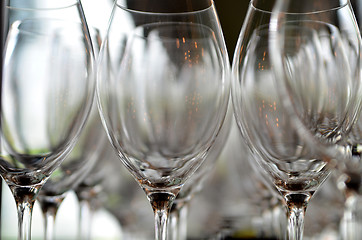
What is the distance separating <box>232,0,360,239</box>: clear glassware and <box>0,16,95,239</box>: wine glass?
0.15 metres

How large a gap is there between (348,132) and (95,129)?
457 millimetres

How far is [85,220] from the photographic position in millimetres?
1021

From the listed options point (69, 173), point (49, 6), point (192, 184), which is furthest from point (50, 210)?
point (49, 6)

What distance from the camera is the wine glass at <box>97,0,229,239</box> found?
48 centimetres

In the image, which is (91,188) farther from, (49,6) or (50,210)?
(49,6)

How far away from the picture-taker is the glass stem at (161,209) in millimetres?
480

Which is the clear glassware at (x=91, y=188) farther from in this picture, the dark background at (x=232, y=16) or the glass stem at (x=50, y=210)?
the dark background at (x=232, y=16)

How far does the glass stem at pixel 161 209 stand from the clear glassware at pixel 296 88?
9cm

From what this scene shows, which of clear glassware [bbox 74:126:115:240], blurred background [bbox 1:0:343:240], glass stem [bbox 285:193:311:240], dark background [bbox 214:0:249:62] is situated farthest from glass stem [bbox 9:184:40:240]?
dark background [bbox 214:0:249:62]

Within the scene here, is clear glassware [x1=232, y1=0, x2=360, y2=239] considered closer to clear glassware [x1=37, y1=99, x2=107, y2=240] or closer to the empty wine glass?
the empty wine glass

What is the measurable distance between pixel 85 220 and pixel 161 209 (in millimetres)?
570

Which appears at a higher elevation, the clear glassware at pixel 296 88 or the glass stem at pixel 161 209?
the clear glassware at pixel 296 88

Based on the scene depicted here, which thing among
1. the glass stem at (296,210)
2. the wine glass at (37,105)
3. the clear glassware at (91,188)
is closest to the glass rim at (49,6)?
the wine glass at (37,105)

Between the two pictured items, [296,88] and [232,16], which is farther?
[232,16]
